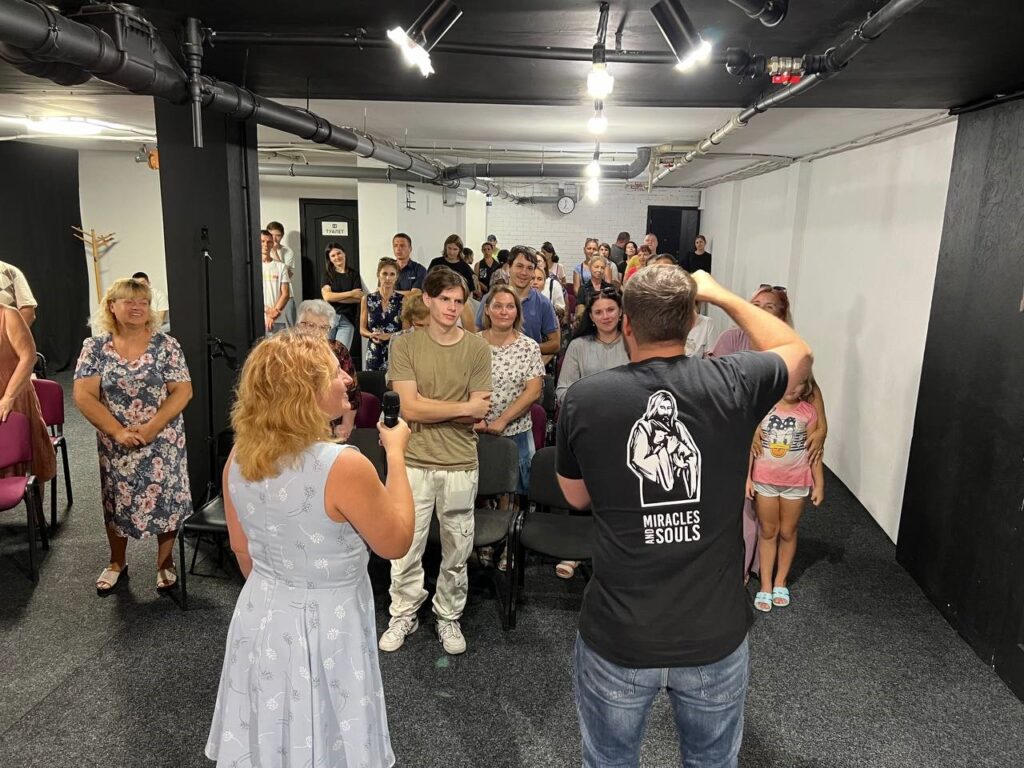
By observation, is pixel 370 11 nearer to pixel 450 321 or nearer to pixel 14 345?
pixel 450 321

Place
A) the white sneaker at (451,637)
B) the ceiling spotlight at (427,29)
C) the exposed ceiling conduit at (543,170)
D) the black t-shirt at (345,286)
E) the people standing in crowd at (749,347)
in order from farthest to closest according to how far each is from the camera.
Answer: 1. the exposed ceiling conduit at (543,170)
2. the black t-shirt at (345,286)
3. the people standing in crowd at (749,347)
4. the white sneaker at (451,637)
5. the ceiling spotlight at (427,29)

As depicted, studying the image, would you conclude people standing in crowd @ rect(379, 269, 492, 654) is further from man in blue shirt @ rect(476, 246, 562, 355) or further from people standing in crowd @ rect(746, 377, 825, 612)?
man in blue shirt @ rect(476, 246, 562, 355)

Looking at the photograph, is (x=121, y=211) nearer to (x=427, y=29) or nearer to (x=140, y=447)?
(x=140, y=447)

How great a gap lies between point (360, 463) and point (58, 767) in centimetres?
173

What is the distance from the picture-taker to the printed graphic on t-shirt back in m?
1.44

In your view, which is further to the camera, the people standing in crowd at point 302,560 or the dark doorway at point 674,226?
the dark doorway at point 674,226

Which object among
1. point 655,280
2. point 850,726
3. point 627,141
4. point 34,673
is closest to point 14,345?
point 34,673

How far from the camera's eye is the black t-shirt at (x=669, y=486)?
1.44 m

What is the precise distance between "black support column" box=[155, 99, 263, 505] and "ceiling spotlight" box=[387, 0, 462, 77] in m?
2.00

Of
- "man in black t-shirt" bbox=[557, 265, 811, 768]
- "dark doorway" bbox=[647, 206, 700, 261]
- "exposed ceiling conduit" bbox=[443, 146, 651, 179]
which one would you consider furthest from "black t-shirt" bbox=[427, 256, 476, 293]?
"dark doorway" bbox=[647, 206, 700, 261]

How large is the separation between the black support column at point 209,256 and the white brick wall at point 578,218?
11.0 metres

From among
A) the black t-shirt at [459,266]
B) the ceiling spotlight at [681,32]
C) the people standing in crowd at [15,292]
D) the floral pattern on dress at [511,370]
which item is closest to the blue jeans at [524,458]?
the floral pattern on dress at [511,370]

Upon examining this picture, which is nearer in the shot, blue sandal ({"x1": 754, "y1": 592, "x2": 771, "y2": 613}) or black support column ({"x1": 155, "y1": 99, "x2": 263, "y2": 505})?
blue sandal ({"x1": 754, "y1": 592, "x2": 771, "y2": 613})

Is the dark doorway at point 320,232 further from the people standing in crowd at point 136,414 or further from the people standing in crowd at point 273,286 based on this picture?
the people standing in crowd at point 136,414
